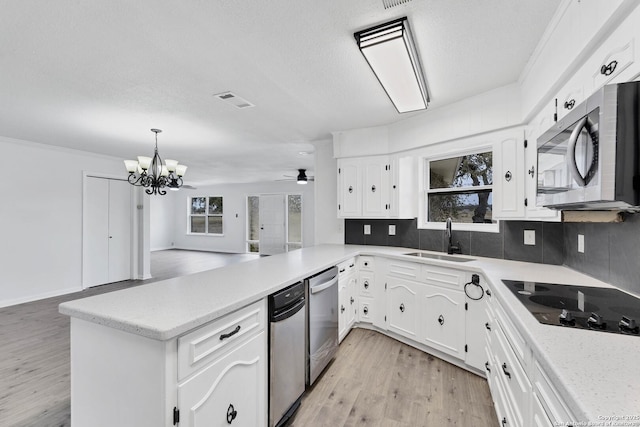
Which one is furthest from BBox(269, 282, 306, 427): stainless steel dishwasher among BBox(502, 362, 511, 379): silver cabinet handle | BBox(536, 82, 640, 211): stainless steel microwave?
BBox(536, 82, 640, 211): stainless steel microwave

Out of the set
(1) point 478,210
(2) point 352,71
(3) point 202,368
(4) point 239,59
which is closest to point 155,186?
(4) point 239,59

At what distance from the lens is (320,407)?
1.94 metres

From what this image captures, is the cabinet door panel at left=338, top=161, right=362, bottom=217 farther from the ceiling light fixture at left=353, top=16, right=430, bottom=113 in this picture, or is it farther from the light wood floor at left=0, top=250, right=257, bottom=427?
the light wood floor at left=0, top=250, right=257, bottom=427

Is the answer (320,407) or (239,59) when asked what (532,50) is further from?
(320,407)

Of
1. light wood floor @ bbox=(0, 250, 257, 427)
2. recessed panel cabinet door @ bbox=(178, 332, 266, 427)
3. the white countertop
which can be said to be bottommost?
light wood floor @ bbox=(0, 250, 257, 427)

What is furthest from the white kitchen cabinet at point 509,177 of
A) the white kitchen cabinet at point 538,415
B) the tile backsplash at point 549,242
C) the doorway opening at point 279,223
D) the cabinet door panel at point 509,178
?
the doorway opening at point 279,223

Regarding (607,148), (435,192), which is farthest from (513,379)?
(435,192)

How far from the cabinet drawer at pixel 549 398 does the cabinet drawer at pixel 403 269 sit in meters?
1.71

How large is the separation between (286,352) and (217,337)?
0.62 m

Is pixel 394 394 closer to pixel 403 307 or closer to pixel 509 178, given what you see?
pixel 403 307

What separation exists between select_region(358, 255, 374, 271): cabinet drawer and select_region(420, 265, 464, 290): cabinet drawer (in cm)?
62

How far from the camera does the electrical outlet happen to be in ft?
7.93

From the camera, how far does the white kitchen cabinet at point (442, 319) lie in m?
2.37

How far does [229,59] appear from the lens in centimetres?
202
